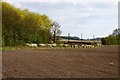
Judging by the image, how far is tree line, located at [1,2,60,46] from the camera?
43469 millimetres

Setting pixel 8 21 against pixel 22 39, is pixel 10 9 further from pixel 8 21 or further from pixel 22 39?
pixel 22 39

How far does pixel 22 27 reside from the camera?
47438mm

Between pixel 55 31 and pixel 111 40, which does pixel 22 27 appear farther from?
pixel 111 40

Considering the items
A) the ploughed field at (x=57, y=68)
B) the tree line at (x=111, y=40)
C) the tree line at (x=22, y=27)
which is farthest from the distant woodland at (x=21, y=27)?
the tree line at (x=111, y=40)

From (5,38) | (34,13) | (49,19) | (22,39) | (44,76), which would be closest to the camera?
(44,76)

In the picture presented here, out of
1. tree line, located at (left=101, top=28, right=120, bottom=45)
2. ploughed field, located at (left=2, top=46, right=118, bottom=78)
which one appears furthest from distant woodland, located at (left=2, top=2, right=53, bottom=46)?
tree line, located at (left=101, top=28, right=120, bottom=45)

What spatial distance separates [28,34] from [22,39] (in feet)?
7.10

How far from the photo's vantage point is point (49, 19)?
6228cm

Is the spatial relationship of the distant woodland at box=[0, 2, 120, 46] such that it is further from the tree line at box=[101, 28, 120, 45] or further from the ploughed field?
the tree line at box=[101, 28, 120, 45]

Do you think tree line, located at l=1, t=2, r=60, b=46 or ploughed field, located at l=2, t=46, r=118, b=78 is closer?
ploughed field, located at l=2, t=46, r=118, b=78

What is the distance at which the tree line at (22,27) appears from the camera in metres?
43.5

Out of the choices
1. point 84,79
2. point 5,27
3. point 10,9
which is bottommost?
point 84,79

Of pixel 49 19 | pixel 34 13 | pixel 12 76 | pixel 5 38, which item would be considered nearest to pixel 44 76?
pixel 12 76

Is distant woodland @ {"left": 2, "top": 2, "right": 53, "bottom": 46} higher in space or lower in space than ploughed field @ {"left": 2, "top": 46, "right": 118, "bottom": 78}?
higher
